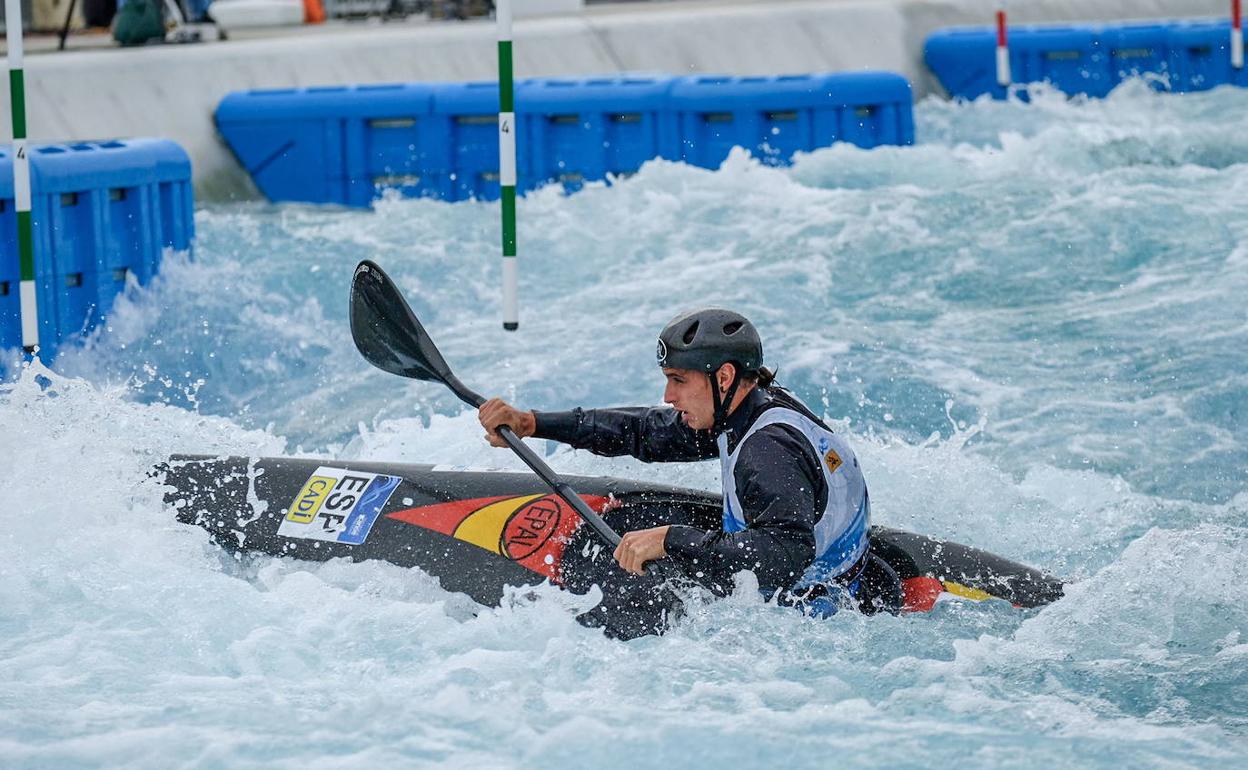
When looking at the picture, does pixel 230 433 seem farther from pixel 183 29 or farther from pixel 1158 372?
pixel 183 29

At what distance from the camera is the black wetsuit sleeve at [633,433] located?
13.1 ft

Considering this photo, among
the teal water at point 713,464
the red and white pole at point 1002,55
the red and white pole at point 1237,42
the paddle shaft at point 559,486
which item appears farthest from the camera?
the red and white pole at point 1237,42

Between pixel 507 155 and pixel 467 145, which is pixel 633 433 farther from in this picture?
pixel 467 145

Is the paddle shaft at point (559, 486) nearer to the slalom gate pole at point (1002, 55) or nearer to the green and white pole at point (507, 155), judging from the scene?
the green and white pole at point (507, 155)

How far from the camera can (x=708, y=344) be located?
362 centimetres

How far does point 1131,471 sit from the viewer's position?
18.6 ft

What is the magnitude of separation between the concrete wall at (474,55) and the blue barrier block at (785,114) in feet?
7.97

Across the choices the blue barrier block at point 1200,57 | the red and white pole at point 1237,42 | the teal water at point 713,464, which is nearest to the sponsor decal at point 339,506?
the teal water at point 713,464

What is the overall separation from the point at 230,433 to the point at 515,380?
1442 mm

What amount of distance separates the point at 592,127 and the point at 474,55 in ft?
7.27

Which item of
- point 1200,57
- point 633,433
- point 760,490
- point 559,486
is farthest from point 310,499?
point 1200,57

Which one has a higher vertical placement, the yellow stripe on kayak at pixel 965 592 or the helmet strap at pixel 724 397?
the helmet strap at pixel 724 397

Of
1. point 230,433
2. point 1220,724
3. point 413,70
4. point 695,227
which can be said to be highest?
point 413,70

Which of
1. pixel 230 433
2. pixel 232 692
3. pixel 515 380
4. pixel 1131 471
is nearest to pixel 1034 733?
pixel 232 692
